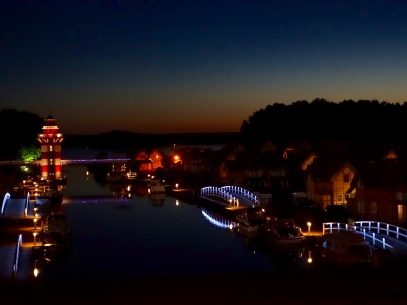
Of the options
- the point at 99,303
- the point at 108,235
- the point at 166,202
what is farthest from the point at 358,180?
the point at 99,303

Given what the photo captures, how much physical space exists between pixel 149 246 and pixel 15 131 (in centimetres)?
5352

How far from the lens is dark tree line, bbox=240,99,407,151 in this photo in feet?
232

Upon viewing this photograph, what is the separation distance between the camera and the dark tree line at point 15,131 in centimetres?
7394

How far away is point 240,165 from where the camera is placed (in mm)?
52031

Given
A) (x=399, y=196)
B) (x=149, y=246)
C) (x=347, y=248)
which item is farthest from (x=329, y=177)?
(x=347, y=248)

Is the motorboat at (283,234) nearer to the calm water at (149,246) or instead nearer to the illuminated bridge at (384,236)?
the calm water at (149,246)

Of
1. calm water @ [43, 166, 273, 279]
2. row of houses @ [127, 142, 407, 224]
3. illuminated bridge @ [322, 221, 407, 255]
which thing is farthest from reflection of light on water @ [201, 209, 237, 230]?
illuminated bridge @ [322, 221, 407, 255]

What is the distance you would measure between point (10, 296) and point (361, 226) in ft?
60.4

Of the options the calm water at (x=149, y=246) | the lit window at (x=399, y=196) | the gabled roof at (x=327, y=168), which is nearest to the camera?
→ the calm water at (x=149, y=246)

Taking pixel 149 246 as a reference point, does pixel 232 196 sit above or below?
above

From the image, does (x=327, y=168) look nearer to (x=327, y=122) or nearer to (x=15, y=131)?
(x=15, y=131)

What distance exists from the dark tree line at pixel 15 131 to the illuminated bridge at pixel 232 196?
114ft

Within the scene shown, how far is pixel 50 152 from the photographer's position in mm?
71688

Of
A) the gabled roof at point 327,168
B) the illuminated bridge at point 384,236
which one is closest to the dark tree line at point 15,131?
the gabled roof at point 327,168
